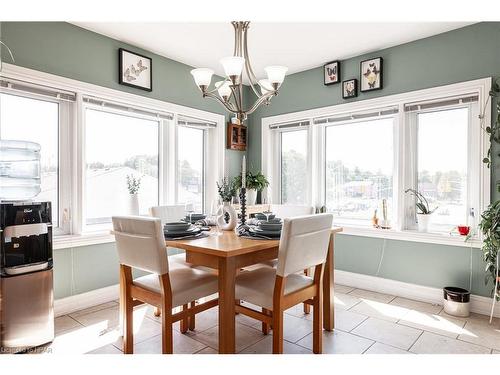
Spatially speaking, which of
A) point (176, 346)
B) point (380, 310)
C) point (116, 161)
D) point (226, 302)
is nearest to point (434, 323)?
point (380, 310)

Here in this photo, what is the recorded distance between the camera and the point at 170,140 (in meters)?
3.61

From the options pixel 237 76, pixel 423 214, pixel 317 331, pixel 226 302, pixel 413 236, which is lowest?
pixel 317 331

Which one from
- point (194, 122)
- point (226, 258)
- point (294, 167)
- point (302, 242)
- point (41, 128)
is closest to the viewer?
point (226, 258)

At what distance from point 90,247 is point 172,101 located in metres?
1.73

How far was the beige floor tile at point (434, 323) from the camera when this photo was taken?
2.43 metres

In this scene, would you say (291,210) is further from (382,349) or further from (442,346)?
(442,346)

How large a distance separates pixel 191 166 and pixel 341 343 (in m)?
2.58

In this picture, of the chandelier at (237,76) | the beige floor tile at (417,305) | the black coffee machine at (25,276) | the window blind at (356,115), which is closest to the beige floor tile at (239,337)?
the black coffee machine at (25,276)

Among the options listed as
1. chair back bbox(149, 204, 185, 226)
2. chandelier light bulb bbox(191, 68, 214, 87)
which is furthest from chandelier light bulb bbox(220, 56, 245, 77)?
chair back bbox(149, 204, 185, 226)

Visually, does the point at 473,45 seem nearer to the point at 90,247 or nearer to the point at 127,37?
the point at 127,37

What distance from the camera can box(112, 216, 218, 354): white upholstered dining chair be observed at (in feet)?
5.77

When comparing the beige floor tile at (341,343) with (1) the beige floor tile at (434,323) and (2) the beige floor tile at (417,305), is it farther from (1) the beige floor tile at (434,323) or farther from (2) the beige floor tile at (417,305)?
(2) the beige floor tile at (417,305)

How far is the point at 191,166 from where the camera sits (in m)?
3.97

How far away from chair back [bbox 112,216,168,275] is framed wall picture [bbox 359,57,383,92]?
268 centimetres
